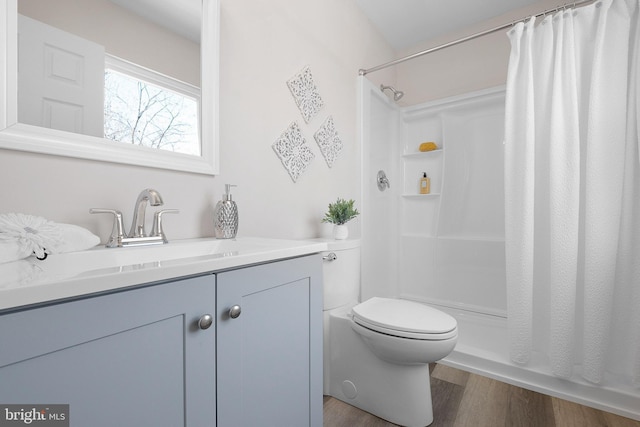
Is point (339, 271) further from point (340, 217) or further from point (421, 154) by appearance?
point (421, 154)

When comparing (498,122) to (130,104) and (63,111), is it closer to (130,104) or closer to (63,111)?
(130,104)

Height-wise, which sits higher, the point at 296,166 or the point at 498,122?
the point at 498,122

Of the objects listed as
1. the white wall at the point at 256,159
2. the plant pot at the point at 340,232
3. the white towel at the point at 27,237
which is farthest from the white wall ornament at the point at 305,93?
the white towel at the point at 27,237

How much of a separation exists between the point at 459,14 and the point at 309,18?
1416 millimetres

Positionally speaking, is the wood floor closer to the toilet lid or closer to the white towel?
the toilet lid

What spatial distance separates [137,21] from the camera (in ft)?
3.30

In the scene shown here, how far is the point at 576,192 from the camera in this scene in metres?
1.51

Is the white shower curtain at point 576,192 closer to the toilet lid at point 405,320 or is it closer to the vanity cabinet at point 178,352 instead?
the toilet lid at point 405,320

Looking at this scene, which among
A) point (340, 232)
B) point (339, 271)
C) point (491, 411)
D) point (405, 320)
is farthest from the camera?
point (340, 232)

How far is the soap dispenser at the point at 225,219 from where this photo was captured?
1.14 meters

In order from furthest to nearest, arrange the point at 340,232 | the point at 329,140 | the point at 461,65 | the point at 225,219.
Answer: the point at 461,65, the point at 329,140, the point at 340,232, the point at 225,219

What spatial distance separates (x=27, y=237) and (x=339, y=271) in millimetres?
1212

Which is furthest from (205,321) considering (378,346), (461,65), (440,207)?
(461,65)

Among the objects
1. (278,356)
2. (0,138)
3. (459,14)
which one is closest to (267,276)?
(278,356)
